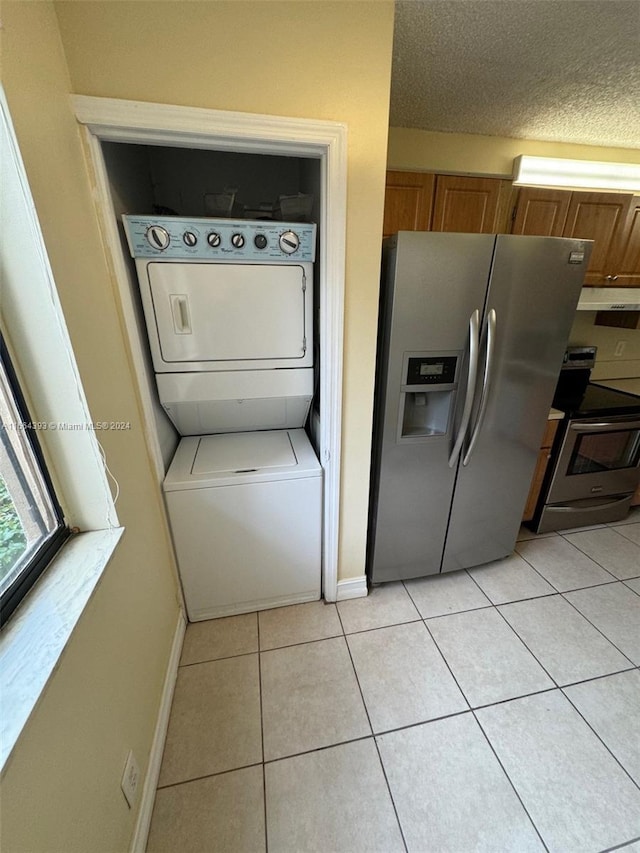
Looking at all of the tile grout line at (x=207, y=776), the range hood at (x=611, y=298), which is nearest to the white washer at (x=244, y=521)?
the tile grout line at (x=207, y=776)

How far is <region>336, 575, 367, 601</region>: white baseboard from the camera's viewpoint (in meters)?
1.74

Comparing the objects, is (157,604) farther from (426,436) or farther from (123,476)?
(426,436)

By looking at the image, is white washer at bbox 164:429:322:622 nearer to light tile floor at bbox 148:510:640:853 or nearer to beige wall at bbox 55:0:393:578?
light tile floor at bbox 148:510:640:853

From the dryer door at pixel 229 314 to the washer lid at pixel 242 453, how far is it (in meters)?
0.42

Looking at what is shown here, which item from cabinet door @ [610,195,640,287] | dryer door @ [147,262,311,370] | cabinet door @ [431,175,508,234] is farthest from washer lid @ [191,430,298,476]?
cabinet door @ [610,195,640,287]

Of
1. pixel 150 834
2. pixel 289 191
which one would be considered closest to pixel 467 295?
pixel 289 191

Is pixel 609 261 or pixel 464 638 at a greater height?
pixel 609 261

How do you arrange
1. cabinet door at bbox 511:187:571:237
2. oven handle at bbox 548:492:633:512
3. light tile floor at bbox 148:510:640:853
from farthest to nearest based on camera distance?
oven handle at bbox 548:492:633:512 → cabinet door at bbox 511:187:571:237 → light tile floor at bbox 148:510:640:853

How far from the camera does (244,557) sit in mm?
1552

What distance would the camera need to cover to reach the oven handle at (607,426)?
1.92m

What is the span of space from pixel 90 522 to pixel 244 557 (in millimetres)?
746

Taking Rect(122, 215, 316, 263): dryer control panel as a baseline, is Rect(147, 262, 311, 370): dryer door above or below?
below

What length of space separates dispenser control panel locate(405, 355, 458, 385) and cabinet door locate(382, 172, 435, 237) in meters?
0.82

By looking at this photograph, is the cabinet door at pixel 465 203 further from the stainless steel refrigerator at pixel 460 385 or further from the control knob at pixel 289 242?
the control knob at pixel 289 242
